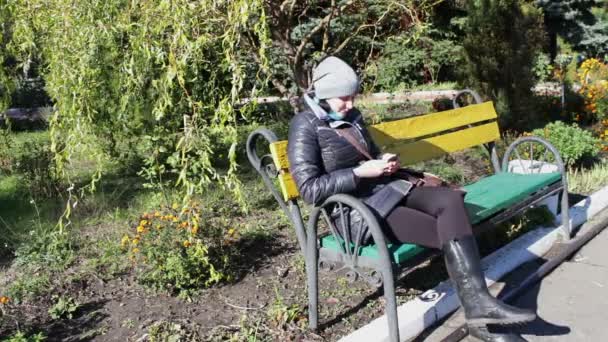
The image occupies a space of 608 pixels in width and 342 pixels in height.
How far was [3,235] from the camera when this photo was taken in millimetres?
4879

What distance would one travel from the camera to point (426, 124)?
4637 millimetres

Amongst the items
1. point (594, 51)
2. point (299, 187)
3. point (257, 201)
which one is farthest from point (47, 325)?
point (594, 51)

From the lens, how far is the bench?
10.2ft

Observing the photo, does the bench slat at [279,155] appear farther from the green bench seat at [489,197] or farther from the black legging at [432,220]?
the black legging at [432,220]

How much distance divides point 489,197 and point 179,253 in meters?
2.06

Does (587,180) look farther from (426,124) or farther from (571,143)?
(426,124)

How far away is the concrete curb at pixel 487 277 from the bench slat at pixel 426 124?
40.7 inches

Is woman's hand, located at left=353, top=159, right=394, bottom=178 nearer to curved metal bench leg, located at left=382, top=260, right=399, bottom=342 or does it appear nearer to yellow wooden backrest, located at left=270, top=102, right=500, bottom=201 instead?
curved metal bench leg, located at left=382, top=260, right=399, bottom=342

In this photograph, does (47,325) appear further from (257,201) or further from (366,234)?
(257,201)

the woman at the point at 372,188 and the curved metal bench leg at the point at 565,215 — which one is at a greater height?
the woman at the point at 372,188

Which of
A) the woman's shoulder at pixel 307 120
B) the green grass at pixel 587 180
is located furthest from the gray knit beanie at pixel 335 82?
the green grass at pixel 587 180

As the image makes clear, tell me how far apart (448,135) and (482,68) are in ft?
10.7

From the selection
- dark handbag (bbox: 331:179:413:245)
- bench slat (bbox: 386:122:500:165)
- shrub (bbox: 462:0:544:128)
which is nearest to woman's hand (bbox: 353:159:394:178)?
dark handbag (bbox: 331:179:413:245)

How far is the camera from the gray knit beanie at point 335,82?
3270mm
